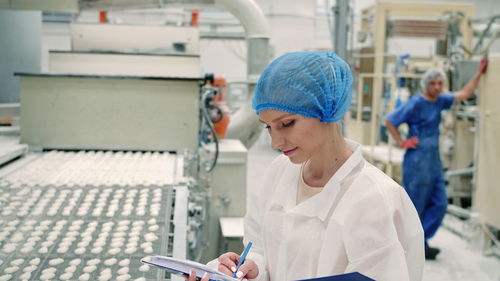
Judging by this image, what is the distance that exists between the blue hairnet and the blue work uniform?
2.29m

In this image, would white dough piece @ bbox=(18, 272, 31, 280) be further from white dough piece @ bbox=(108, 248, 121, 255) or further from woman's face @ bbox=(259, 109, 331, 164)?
woman's face @ bbox=(259, 109, 331, 164)

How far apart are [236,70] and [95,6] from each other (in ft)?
20.6

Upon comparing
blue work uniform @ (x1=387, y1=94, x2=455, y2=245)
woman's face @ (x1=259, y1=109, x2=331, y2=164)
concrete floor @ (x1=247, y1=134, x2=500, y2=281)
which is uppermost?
woman's face @ (x1=259, y1=109, x2=331, y2=164)

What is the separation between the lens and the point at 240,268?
0.95m

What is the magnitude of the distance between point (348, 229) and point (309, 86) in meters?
0.27

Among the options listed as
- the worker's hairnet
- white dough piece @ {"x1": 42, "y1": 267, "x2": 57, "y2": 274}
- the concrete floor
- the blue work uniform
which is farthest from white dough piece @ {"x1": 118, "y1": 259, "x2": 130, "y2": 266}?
the worker's hairnet

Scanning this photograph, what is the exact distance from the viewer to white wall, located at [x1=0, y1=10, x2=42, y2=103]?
278 centimetres

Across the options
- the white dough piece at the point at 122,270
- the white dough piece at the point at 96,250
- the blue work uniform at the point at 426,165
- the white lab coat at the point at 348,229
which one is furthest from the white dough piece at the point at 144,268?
the blue work uniform at the point at 426,165

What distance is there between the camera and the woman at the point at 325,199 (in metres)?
0.82

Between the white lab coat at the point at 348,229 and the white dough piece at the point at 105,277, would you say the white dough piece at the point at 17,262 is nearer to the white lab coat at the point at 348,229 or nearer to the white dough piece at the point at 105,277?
the white dough piece at the point at 105,277

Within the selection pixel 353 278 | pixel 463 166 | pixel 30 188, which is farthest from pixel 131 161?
pixel 463 166

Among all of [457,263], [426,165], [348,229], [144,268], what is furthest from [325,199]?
[457,263]

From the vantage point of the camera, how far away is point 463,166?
165 inches

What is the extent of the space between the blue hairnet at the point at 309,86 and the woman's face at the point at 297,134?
0.02 meters
